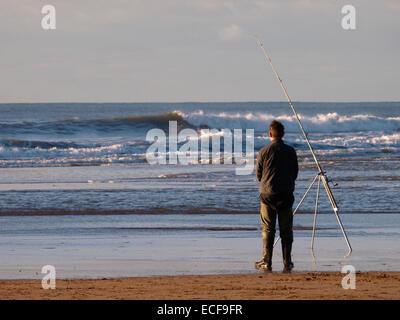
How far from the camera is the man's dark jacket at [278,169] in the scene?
7184mm

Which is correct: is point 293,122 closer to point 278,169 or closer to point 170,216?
point 170,216

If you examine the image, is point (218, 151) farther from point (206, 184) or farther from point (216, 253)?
point (216, 253)

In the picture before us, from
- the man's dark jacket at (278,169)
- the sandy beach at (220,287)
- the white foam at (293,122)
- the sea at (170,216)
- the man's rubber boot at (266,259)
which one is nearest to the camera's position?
the sandy beach at (220,287)

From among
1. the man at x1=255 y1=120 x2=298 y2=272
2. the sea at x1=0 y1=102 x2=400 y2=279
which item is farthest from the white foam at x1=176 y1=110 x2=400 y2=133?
the man at x1=255 y1=120 x2=298 y2=272

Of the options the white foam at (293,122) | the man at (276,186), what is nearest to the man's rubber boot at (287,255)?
the man at (276,186)

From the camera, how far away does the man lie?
23.6ft

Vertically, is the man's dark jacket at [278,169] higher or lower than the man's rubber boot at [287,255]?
higher

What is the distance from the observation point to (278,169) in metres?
7.20

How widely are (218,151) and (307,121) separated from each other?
19.2m

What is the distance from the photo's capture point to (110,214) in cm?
1163

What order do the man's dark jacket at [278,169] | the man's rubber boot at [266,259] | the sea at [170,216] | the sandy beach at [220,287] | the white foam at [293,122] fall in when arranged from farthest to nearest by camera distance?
the white foam at [293,122] < the sea at [170,216] < the man's rubber boot at [266,259] < the man's dark jacket at [278,169] < the sandy beach at [220,287]

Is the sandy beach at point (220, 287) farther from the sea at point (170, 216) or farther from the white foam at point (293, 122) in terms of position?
the white foam at point (293, 122)

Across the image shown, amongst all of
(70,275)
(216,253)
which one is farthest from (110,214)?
(70,275)

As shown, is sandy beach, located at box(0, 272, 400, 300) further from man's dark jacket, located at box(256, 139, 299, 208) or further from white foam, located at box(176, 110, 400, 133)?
white foam, located at box(176, 110, 400, 133)
